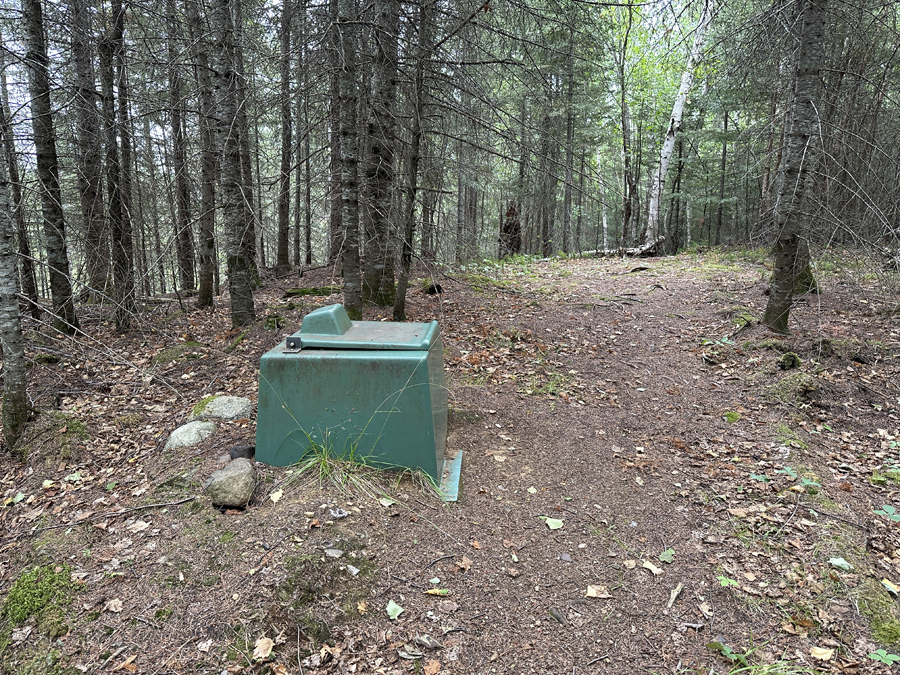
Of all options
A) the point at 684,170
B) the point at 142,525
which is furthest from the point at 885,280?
the point at 684,170

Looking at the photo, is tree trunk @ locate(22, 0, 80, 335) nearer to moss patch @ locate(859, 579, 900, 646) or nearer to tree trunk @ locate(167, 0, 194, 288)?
tree trunk @ locate(167, 0, 194, 288)

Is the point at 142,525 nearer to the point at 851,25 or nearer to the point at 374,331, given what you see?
the point at 374,331

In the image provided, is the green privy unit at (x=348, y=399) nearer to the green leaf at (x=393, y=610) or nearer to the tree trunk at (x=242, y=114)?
the green leaf at (x=393, y=610)

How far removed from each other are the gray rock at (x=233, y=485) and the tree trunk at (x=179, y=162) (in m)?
2.41

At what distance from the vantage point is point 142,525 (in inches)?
113

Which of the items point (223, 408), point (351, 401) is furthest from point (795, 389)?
point (223, 408)

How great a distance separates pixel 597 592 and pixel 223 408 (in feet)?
10.4

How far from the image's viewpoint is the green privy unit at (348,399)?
309 centimetres

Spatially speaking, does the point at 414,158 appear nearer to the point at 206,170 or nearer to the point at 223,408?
the point at 223,408

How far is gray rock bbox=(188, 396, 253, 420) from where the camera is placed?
13.3 ft

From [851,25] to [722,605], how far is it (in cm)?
607

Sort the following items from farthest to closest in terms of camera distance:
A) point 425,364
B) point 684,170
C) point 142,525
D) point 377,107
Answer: point 684,170 < point 377,107 < point 425,364 < point 142,525

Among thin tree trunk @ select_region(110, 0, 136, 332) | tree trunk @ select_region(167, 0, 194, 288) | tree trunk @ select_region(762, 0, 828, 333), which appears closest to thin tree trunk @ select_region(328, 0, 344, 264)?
tree trunk @ select_region(167, 0, 194, 288)

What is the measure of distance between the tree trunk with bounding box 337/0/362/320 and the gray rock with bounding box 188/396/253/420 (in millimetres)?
1688
